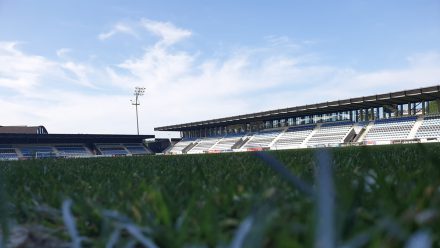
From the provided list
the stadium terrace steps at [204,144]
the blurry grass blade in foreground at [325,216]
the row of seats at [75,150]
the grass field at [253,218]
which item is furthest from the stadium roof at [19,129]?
the blurry grass blade in foreground at [325,216]

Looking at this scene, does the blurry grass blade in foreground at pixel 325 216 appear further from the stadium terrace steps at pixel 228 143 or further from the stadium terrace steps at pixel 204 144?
the stadium terrace steps at pixel 204 144

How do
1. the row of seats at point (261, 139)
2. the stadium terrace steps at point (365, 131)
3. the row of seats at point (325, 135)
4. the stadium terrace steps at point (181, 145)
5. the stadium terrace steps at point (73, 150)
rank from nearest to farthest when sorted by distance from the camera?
the row of seats at point (325, 135) → the stadium terrace steps at point (365, 131) → the row of seats at point (261, 139) → the stadium terrace steps at point (73, 150) → the stadium terrace steps at point (181, 145)

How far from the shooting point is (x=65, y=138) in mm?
54000

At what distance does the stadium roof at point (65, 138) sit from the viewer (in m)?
49.5

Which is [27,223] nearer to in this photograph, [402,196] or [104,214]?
[104,214]

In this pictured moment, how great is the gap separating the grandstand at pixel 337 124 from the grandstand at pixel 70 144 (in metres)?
7.63

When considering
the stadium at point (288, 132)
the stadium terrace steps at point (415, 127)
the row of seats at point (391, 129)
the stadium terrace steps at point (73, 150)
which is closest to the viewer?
the stadium terrace steps at point (415, 127)

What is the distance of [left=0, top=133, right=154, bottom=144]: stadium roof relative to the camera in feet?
163

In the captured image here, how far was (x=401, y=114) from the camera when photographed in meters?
42.8

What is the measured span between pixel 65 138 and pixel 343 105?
121ft

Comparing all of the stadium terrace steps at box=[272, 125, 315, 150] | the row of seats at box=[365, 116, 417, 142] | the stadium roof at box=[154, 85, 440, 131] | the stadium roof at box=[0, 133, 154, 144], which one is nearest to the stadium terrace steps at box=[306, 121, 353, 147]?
the stadium terrace steps at box=[272, 125, 315, 150]

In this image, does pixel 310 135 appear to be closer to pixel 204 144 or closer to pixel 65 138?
pixel 204 144

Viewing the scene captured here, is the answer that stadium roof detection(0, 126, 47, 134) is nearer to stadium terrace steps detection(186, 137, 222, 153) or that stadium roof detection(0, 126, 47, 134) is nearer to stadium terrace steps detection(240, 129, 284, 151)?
stadium terrace steps detection(186, 137, 222, 153)

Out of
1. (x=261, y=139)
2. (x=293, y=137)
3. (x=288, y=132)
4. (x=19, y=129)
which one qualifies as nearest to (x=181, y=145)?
(x=261, y=139)
